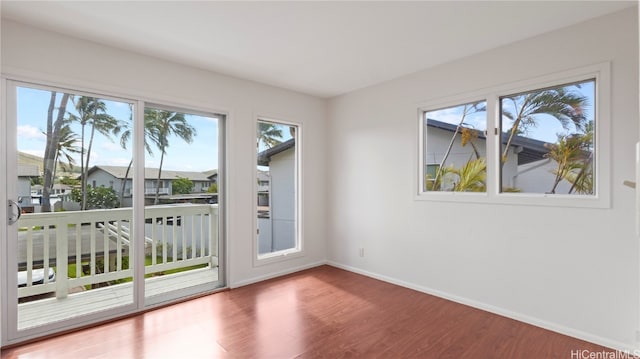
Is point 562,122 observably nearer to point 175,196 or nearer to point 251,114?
point 251,114

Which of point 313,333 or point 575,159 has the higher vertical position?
point 575,159

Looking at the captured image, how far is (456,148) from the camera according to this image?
11.2ft

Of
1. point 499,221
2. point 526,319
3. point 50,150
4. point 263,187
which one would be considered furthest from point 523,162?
point 50,150

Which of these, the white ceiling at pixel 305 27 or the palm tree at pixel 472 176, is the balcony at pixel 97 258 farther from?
the palm tree at pixel 472 176

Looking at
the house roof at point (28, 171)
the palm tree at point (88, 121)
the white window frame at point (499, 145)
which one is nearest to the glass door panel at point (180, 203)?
the palm tree at point (88, 121)

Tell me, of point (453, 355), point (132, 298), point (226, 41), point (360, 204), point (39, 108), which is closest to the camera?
point (453, 355)

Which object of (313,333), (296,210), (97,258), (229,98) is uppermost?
(229,98)

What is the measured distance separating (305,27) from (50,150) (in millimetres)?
2419

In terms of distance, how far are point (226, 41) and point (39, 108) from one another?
5.47 feet

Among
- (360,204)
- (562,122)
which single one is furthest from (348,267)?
(562,122)

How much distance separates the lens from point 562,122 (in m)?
2.69

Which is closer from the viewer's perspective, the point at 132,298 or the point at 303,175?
the point at 132,298

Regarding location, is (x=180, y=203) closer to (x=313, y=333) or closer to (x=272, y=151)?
(x=272, y=151)

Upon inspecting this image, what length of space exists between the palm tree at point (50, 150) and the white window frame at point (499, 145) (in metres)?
3.55
